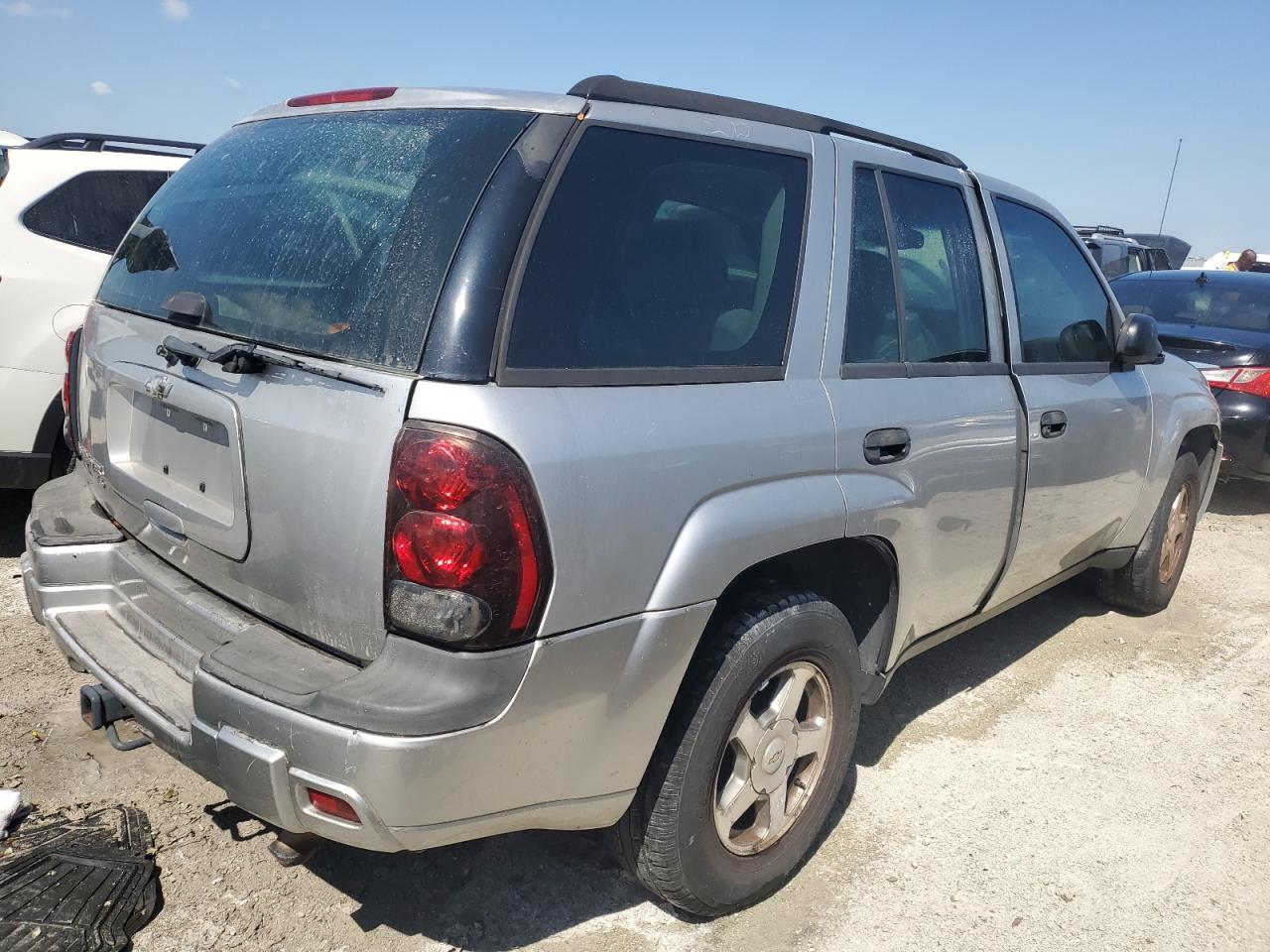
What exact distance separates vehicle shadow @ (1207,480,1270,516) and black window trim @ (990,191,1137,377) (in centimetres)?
381

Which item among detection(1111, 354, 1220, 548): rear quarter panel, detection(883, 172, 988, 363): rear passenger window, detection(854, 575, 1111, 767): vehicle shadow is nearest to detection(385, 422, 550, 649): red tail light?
detection(883, 172, 988, 363): rear passenger window

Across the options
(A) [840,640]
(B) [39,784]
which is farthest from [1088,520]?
(B) [39,784]

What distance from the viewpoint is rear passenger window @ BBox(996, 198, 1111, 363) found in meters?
3.55

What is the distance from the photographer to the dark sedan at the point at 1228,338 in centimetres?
672

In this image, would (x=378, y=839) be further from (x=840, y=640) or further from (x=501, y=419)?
(x=840, y=640)

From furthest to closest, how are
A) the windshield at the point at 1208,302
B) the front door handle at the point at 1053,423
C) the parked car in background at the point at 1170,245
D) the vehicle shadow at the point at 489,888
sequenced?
the parked car in background at the point at 1170,245 < the windshield at the point at 1208,302 < the front door handle at the point at 1053,423 < the vehicle shadow at the point at 489,888

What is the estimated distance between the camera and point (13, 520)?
5023mm

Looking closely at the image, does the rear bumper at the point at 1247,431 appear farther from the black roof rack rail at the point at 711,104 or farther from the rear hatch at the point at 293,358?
the rear hatch at the point at 293,358

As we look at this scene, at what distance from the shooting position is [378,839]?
1936 mm

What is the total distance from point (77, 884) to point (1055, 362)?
A: 3355 mm

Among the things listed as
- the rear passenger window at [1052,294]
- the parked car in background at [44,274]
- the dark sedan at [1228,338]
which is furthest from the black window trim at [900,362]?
the dark sedan at [1228,338]

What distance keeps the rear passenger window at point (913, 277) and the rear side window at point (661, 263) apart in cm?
28

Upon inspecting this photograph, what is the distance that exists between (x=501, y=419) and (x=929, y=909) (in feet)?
6.11

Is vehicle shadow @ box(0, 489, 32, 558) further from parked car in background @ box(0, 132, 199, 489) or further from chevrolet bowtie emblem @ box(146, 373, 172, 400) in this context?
chevrolet bowtie emblem @ box(146, 373, 172, 400)
